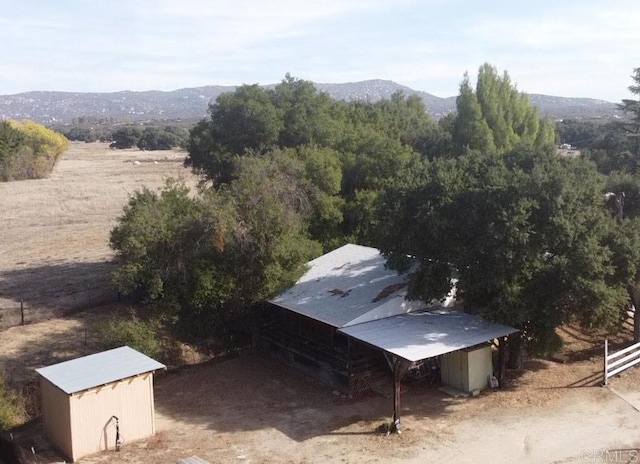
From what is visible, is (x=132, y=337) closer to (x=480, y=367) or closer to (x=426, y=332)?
(x=426, y=332)

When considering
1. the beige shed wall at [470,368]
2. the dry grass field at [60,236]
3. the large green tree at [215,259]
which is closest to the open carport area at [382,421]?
the beige shed wall at [470,368]

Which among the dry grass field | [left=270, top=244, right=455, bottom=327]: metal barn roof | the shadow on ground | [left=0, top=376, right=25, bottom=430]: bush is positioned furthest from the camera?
the dry grass field

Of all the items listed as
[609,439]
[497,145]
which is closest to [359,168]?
[497,145]

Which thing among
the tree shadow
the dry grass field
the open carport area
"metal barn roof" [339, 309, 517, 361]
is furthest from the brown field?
"metal barn roof" [339, 309, 517, 361]

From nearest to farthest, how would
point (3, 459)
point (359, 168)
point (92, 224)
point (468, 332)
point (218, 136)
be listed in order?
point (3, 459) < point (468, 332) < point (359, 168) < point (218, 136) < point (92, 224)

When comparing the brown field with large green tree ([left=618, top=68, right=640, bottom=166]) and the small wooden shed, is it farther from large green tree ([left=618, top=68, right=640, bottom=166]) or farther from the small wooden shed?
large green tree ([left=618, top=68, right=640, bottom=166])

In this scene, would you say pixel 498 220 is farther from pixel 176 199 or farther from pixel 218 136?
pixel 218 136
